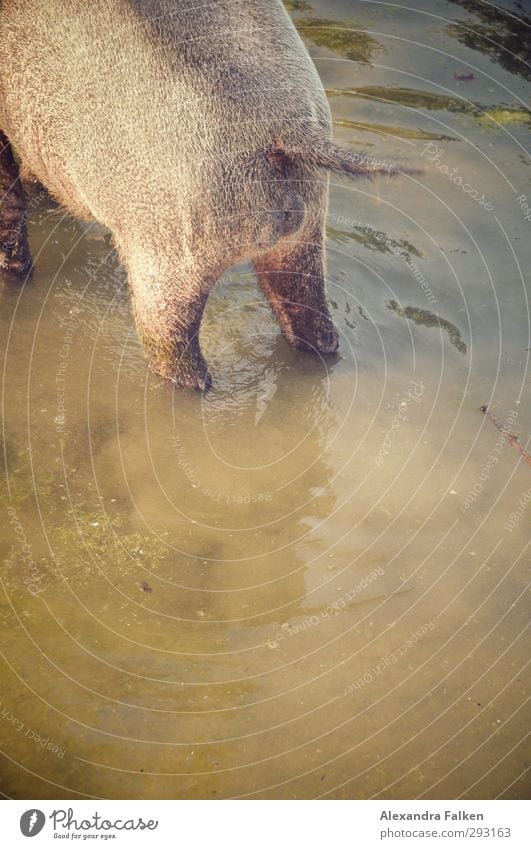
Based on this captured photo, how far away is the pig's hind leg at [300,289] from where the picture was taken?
13.7 feet

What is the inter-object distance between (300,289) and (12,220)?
190 centimetres

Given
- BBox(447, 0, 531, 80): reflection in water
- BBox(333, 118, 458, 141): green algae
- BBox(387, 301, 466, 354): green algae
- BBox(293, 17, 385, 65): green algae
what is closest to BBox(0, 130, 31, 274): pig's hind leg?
BBox(387, 301, 466, 354): green algae

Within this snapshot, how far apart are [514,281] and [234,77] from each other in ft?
8.44

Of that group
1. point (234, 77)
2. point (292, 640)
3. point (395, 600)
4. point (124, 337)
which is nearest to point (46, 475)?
point (124, 337)

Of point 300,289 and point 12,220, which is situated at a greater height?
point 300,289

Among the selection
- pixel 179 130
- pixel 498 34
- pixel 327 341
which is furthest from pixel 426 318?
pixel 498 34

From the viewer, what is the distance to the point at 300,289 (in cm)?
445

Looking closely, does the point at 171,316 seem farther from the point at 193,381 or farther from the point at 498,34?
the point at 498,34

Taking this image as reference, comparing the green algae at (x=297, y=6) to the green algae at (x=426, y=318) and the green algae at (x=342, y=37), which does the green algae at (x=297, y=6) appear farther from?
the green algae at (x=426, y=318)

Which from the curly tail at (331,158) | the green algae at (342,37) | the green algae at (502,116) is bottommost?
the green algae at (342,37)

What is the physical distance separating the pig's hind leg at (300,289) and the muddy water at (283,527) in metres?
0.15

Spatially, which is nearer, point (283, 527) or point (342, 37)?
point (283, 527)
